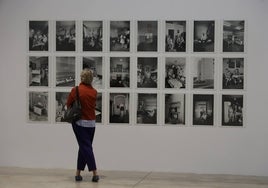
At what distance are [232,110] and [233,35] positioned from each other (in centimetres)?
151

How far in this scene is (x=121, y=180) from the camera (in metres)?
11.3

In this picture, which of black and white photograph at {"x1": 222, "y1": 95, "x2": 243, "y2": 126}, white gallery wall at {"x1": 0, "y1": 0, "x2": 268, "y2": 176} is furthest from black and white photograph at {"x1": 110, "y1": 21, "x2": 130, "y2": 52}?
black and white photograph at {"x1": 222, "y1": 95, "x2": 243, "y2": 126}

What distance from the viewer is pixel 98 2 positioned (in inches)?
492

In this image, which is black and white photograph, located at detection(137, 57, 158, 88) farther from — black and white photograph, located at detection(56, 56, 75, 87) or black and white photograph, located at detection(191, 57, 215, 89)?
black and white photograph, located at detection(56, 56, 75, 87)

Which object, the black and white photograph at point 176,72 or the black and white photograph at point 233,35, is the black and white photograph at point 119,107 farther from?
the black and white photograph at point 233,35

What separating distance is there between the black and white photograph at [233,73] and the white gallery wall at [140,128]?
0.16 metres

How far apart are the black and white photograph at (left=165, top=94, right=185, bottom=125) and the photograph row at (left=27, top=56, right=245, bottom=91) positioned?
0.21 meters

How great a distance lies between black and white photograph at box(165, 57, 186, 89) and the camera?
1231 centimetres

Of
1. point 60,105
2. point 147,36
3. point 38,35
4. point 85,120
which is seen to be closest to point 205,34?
point 147,36

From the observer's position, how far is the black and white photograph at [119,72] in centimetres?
1246

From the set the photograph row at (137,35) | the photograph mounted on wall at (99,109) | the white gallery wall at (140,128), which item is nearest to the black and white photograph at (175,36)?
the photograph row at (137,35)

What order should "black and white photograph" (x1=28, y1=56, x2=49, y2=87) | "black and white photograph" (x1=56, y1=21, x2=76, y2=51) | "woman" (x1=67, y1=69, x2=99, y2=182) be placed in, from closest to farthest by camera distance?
"woman" (x1=67, y1=69, x2=99, y2=182), "black and white photograph" (x1=56, y1=21, x2=76, y2=51), "black and white photograph" (x1=28, y1=56, x2=49, y2=87)
